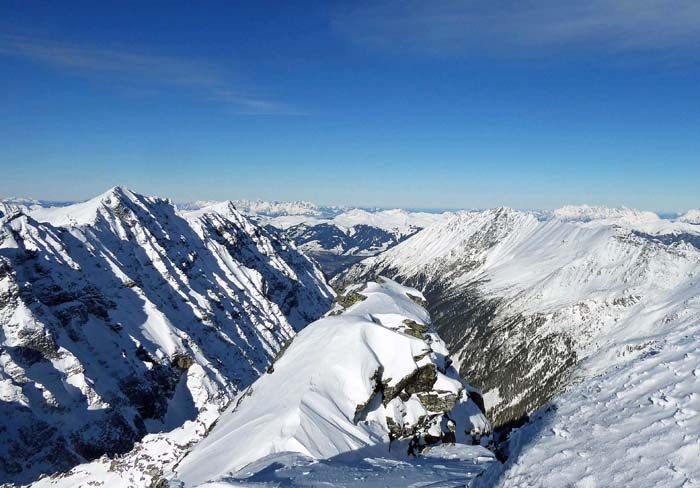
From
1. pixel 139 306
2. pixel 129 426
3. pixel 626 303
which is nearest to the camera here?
pixel 129 426

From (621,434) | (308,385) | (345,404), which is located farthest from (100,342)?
(621,434)

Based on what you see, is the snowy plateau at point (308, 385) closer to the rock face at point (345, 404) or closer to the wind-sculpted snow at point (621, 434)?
the wind-sculpted snow at point (621, 434)

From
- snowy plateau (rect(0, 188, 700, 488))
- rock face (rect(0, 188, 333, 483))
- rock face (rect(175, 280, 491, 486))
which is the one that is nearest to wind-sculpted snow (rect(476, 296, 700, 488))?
snowy plateau (rect(0, 188, 700, 488))

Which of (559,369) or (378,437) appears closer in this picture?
(378,437)

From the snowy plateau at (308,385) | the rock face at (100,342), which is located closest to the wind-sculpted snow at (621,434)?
the snowy plateau at (308,385)

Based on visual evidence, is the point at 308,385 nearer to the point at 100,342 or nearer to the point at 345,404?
the point at 345,404

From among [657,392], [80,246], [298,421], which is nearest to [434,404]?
[298,421]

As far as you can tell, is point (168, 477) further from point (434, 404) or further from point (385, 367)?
point (434, 404)

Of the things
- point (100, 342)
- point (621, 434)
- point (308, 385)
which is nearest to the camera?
point (621, 434)
